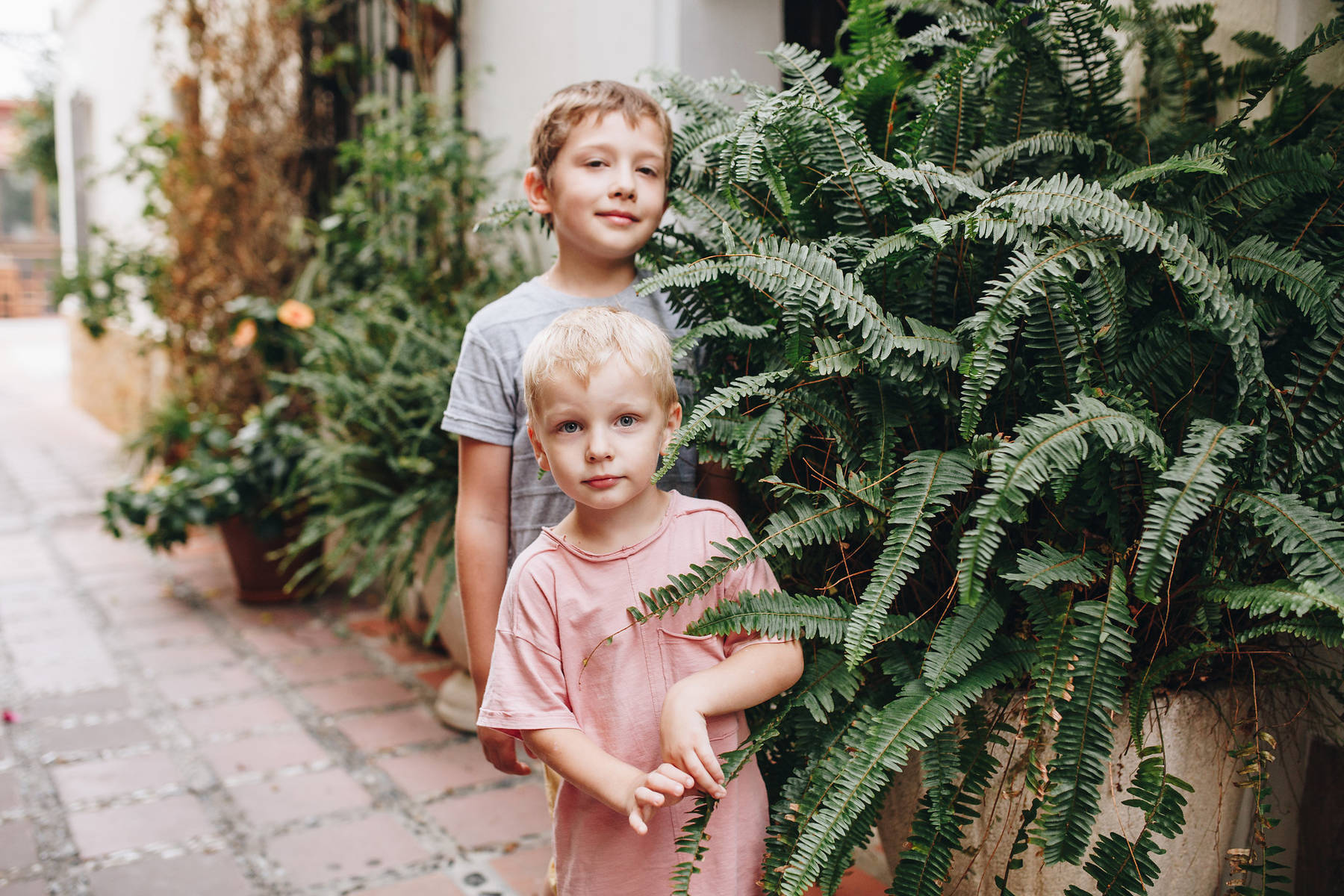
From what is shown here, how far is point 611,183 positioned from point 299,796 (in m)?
2.08

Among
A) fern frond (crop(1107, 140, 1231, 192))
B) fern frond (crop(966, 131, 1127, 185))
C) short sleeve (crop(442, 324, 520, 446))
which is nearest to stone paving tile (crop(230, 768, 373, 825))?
short sleeve (crop(442, 324, 520, 446))

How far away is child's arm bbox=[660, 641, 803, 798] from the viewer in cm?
124

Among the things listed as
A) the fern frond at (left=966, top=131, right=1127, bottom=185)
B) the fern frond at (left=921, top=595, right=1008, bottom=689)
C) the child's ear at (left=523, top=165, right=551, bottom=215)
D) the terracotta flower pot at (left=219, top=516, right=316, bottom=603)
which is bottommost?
the terracotta flower pot at (left=219, top=516, right=316, bottom=603)

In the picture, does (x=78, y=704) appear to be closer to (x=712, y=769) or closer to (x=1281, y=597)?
(x=712, y=769)

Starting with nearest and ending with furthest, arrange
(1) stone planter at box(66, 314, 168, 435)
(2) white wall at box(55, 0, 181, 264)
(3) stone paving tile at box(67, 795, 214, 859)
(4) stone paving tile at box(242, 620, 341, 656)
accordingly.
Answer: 1. (3) stone paving tile at box(67, 795, 214, 859)
2. (4) stone paving tile at box(242, 620, 341, 656)
3. (1) stone planter at box(66, 314, 168, 435)
4. (2) white wall at box(55, 0, 181, 264)

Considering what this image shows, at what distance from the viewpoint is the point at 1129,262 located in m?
1.44

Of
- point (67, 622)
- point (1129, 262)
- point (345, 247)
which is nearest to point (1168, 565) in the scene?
point (1129, 262)

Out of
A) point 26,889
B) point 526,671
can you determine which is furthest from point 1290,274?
point 26,889

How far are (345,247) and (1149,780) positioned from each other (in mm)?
3985

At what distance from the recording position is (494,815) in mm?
2781

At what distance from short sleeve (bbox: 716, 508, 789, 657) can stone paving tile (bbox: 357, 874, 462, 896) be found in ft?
4.63

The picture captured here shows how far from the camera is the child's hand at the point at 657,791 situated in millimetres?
1190

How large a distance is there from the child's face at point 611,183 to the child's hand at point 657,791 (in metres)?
0.88

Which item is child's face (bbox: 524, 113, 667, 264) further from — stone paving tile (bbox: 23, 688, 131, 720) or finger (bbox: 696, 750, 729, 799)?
stone paving tile (bbox: 23, 688, 131, 720)
